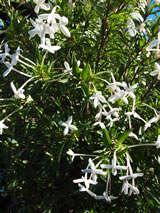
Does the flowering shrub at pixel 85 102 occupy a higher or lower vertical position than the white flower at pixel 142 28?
lower

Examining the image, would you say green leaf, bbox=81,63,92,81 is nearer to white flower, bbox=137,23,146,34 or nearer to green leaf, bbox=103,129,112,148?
green leaf, bbox=103,129,112,148

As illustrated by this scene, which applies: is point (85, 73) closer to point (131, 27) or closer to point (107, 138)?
point (107, 138)

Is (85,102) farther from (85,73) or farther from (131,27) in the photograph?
(131,27)

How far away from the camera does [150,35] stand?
1546 millimetres

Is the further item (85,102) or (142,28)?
(142,28)

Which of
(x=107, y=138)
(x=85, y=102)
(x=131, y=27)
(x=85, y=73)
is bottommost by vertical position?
(x=107, y=138)

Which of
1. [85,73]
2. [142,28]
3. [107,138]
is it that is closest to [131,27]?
[142,28]

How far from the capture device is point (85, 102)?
3.95ft

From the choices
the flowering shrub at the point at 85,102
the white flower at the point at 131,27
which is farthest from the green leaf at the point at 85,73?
→ the white flower at the point at 131,27

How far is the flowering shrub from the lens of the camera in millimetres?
1218

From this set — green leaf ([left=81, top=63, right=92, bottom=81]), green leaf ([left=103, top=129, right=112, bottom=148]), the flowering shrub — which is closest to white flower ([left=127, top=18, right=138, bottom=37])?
the flowering shrub

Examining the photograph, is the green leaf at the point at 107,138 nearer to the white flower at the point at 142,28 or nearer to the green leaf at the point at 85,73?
the green leaf at the point at 85,73

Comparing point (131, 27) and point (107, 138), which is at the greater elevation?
point (131, 27)

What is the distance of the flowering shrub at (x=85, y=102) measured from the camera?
1.22 meters
